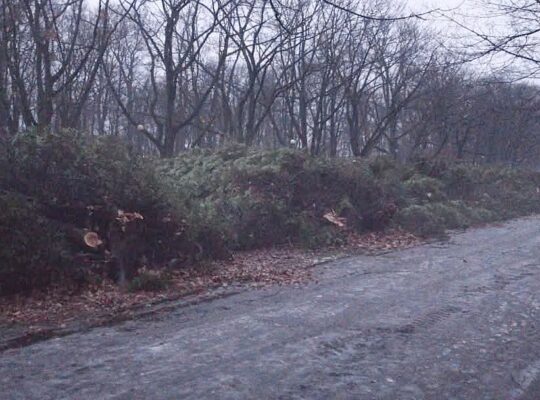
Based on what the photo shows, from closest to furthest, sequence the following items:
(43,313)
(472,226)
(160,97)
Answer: (43,313)
(472,226)
(160,97)

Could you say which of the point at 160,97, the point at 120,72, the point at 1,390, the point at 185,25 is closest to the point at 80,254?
the point at 1,390

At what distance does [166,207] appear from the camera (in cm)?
1121

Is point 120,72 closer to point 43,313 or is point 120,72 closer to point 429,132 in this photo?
point 429,132

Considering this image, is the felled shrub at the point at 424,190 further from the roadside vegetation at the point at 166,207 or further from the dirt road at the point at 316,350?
the dirt road at the point at 316,350

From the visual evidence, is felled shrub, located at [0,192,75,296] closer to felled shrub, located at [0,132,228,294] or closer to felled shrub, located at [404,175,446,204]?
felled shrub, located at [0,132,228,294]

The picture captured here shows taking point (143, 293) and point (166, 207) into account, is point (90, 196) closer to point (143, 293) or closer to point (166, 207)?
point (166, 207)

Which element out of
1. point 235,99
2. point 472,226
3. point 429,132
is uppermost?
point 235,99

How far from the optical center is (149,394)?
5070mm

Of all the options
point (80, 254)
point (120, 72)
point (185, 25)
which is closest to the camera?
point (80, 254)

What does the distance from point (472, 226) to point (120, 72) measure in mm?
22473

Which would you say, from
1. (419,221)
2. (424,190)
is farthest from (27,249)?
(424,190)

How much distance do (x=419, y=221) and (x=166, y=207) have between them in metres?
8.60

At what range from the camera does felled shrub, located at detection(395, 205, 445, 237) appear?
17.2m

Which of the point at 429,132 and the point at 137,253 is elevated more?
the point at 429,132
